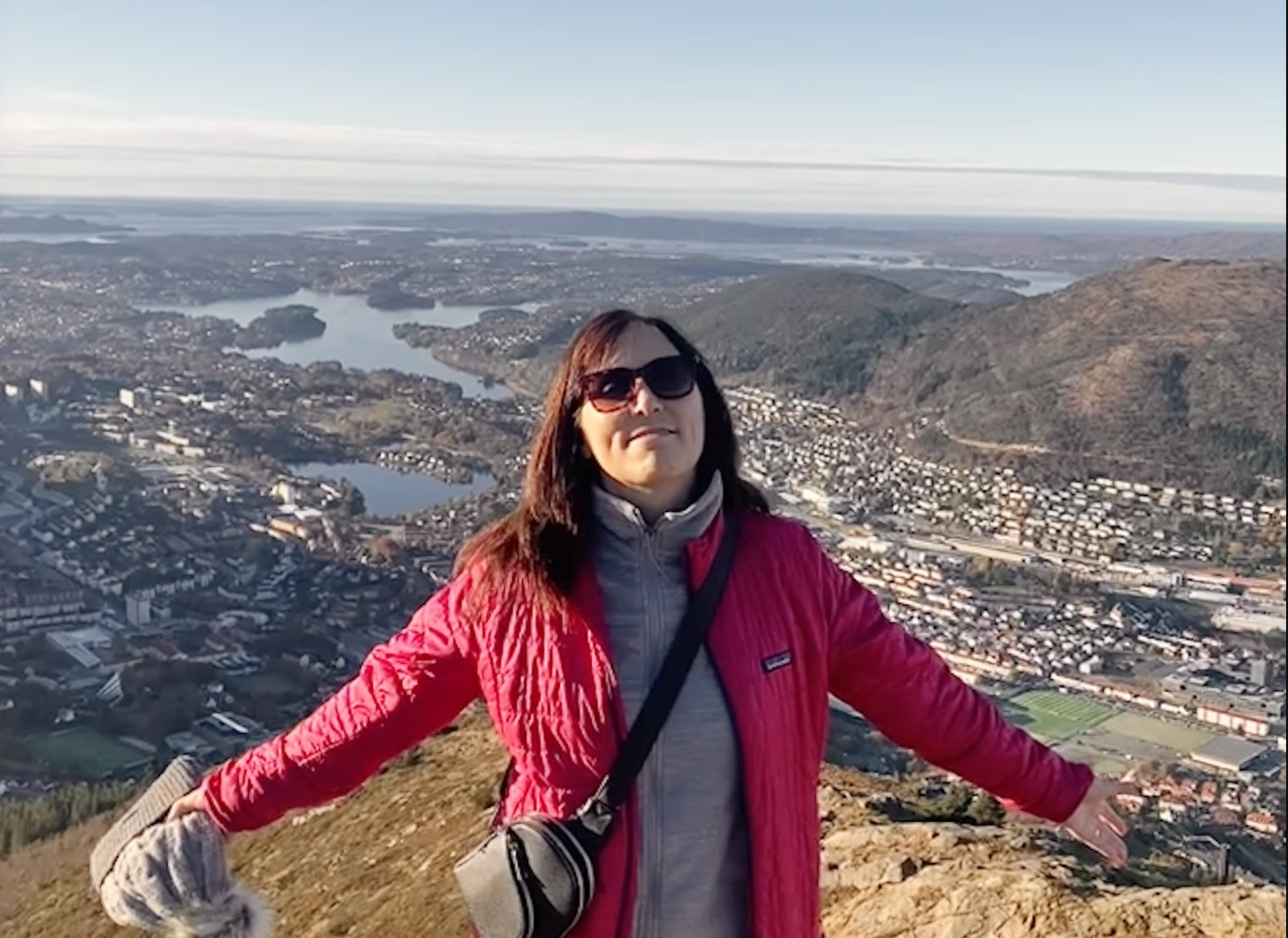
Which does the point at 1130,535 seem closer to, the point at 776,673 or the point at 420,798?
the point at 420,798

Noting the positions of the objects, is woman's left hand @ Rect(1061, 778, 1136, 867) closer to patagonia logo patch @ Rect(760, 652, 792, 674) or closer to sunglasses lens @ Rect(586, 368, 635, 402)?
patagonia logo patch @ Rect(760, 652, 792, 674)

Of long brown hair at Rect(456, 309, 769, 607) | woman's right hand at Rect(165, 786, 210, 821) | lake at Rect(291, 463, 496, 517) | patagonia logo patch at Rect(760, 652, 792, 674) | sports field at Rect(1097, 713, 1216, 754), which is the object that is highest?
long brown hair at Rect(456, 309, 769, 607)

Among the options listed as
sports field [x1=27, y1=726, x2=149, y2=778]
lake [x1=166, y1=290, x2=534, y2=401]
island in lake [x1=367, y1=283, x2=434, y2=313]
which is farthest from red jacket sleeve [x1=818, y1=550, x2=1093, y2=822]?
island in lake [x1=367, y1=283, x2=434, y2=313]

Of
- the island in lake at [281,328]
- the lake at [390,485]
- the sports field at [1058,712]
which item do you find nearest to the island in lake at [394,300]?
the island in lake at [281,328]

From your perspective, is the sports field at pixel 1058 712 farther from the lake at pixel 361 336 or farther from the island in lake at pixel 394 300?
the island in lake at pixel 394 300

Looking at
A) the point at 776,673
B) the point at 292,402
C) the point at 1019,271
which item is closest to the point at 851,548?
the point at 292,402
